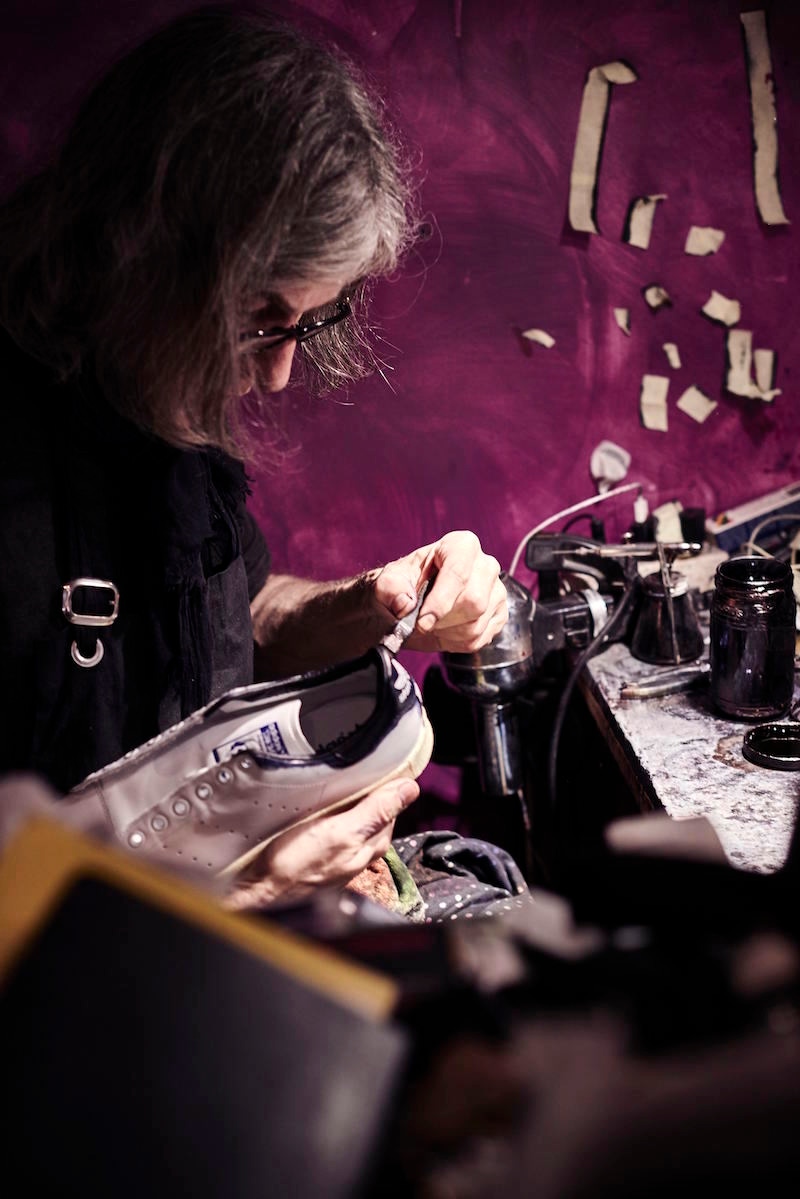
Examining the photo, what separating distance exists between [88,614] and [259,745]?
29 cm

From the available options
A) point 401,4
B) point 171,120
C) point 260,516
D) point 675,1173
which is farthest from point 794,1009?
point 401,4

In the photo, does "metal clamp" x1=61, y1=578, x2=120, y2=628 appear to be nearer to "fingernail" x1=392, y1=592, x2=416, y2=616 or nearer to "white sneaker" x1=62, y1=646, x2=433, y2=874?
"white sneaker" x1=62, y1=646, x2=433, y2=874

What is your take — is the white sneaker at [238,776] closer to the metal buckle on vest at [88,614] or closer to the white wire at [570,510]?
the metal buckle on vest at [88,614]

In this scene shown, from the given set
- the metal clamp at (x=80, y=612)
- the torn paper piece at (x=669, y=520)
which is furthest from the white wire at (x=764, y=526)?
the metal clamp at (x=80, y=612)

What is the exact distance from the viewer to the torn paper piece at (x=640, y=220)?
6.96 ft

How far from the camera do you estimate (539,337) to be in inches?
86.4

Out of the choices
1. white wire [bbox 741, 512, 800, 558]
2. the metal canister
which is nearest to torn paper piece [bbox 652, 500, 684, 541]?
white wire [bbox 741, 512, 800, 558]

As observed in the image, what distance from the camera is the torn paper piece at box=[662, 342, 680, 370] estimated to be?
2.23 meters

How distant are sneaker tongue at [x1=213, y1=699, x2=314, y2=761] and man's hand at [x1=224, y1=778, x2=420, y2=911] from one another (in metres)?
0.12

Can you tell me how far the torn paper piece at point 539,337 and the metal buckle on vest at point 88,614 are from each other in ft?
4.39

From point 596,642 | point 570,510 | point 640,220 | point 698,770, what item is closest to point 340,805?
point 698,770

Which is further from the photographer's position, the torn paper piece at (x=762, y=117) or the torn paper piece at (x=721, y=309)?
the torn paper piece at (x=721, y=309)

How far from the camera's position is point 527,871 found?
2396 millimetres

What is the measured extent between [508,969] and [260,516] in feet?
6.04
